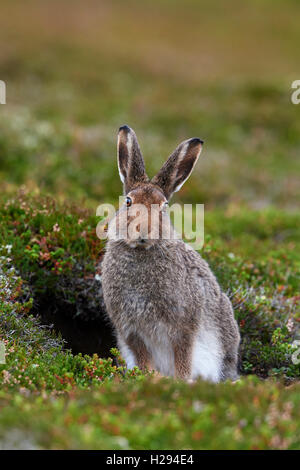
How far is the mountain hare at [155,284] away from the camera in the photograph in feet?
22.0

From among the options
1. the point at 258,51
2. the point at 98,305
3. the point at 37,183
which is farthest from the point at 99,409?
the point at 258,51

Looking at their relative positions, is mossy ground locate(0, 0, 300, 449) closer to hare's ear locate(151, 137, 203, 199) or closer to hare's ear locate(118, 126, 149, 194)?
hare's ear locate(118, 126, 149, 194)

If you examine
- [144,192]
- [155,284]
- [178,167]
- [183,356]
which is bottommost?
[183,356]

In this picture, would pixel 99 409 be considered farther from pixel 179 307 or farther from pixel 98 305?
pixel 98 305

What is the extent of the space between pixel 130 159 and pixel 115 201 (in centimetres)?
635

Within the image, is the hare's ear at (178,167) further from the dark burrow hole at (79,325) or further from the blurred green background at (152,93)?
the blurred green background at (152,93)

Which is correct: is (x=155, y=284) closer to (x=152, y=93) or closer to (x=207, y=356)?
(x=207, y=356)

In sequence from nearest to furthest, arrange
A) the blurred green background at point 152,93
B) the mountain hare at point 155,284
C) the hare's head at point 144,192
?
the hare's head at point 144,192, the mountain hare at point 155,284, the blurred green background at point 152,93

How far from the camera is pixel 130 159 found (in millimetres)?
7117

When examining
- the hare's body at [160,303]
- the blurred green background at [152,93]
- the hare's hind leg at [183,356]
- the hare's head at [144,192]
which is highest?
the blurred green background at [152,93]

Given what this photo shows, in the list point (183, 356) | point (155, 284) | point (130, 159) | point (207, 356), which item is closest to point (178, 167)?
point (130, 159)

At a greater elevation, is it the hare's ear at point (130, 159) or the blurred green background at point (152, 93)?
the blurred green background at point (152, 93)

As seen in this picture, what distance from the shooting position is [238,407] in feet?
15.1

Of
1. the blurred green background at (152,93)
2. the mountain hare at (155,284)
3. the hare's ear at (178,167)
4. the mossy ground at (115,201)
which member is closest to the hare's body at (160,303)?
the mountain hare at (155,284)
